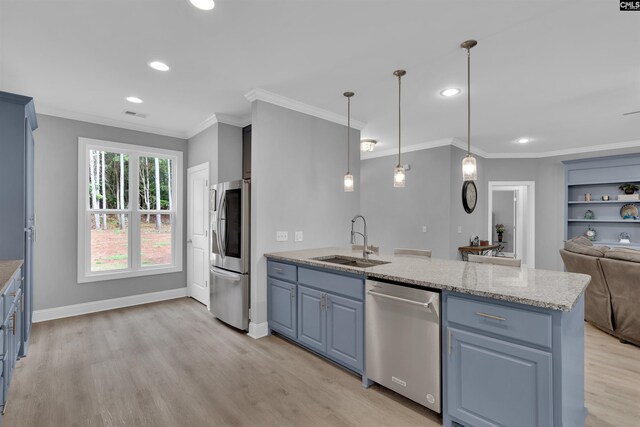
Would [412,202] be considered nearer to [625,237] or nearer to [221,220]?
[221,220]

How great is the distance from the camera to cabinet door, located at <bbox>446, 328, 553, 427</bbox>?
5.18 feet

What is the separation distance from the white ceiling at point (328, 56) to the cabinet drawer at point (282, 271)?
6.13 ft

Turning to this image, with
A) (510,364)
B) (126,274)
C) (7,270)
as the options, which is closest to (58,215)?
(126,274)

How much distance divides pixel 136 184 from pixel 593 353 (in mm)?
5884

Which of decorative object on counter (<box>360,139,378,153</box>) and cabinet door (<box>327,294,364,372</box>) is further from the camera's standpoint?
decorative object on counter (<box>360,139,378,153</box>)

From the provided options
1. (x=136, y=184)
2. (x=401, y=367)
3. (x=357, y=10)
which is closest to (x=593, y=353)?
(x=401, y=367)

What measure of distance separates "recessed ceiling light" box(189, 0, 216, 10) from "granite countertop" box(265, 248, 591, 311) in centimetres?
205

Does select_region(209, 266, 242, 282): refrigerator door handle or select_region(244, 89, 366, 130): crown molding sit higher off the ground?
select_region(244, 89, 366, 130): crown molding

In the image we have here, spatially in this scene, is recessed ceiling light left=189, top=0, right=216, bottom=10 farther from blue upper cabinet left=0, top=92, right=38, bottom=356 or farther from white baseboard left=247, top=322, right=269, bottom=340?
white baseboard left=247, top=322, right=269, bottom=340

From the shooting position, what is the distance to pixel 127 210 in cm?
461

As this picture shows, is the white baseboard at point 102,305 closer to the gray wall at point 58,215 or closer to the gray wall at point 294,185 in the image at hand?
the gray wall at point 58,215

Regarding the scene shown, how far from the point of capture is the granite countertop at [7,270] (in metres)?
1.93

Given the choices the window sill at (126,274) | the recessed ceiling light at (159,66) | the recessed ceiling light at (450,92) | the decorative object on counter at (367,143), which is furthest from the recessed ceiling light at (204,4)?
the window sill at (126,274)

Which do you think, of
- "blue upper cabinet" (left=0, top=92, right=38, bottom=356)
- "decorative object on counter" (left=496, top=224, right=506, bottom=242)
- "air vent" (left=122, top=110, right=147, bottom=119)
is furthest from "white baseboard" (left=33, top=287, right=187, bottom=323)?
"decorative object on counter" (left=496, top=224, right=506, bottom=242)
